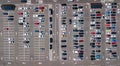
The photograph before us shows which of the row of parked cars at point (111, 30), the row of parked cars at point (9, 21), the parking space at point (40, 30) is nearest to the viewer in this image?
the row of parked cars at point (111, 30)

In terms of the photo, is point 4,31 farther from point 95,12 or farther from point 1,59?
point 95,12

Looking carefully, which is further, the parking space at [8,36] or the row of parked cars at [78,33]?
the parking space at [8,36]

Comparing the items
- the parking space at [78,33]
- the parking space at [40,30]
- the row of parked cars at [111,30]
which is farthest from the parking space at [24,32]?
the row of parked cars at [111,30]

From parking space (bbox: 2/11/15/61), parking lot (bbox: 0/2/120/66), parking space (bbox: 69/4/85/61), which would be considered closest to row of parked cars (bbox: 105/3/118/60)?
parking lot (bbox: 0/2/120/66)

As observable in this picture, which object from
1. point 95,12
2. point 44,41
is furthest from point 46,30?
point 95,12

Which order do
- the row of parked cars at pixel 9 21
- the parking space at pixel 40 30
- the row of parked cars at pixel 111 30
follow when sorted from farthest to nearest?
the row of parked cars at pixel 9 21
the parking space at pixel 40 30
the row of parked cars at pixel 111 30

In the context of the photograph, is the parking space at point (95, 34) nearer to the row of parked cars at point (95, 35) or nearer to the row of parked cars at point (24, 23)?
the row of parked cars at point (95, 35)

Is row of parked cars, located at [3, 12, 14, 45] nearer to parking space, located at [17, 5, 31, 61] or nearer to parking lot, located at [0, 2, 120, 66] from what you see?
parking lot, located at [0, 2, 120, 66]
